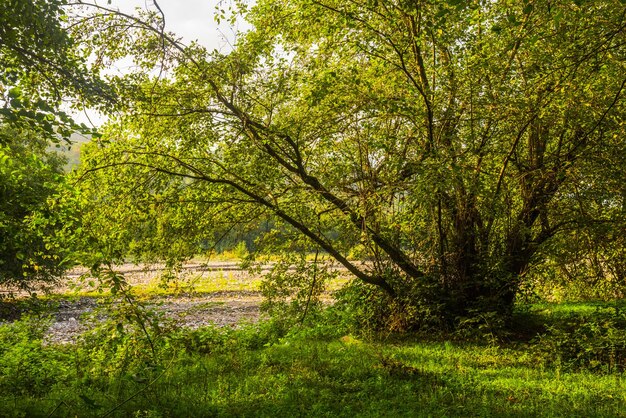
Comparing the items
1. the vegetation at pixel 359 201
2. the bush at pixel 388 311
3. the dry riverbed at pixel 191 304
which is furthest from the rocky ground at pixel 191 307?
the vegetation at pixel 359 201

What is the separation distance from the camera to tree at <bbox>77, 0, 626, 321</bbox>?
9508 millimetres

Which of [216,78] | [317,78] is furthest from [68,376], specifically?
[317,78]

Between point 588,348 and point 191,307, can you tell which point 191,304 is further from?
point 588,348

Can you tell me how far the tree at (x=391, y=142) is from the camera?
9508 mm

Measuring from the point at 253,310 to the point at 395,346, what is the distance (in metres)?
13.1

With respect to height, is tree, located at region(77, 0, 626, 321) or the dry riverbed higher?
tree, located at region(77, 0, 626, 321)

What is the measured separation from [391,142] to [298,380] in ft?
14.9

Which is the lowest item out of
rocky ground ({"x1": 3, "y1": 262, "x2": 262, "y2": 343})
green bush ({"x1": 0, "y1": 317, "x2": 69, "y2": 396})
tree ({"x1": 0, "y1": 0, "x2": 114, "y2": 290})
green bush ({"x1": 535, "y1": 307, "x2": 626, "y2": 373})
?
rocky ground ({"x1": 3, "y1": 262, "x2": 262, "y2": 343})

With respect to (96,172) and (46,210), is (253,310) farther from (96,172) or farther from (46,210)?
(46,210)

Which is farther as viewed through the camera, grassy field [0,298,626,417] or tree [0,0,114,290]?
grassy field [0,298,626,417]

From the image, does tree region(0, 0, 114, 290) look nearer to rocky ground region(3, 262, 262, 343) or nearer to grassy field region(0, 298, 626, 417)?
grassy field region(0, 298, 626, 417)

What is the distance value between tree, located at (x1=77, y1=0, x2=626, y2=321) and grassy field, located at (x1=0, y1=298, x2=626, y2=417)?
2271mm

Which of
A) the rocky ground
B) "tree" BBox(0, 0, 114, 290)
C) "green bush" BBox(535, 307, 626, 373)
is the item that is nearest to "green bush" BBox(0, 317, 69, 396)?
"tree" BBox(0, 0, 114, 290)

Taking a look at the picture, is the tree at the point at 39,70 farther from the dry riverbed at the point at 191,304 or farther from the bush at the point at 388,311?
the bush at the point at 388,311
